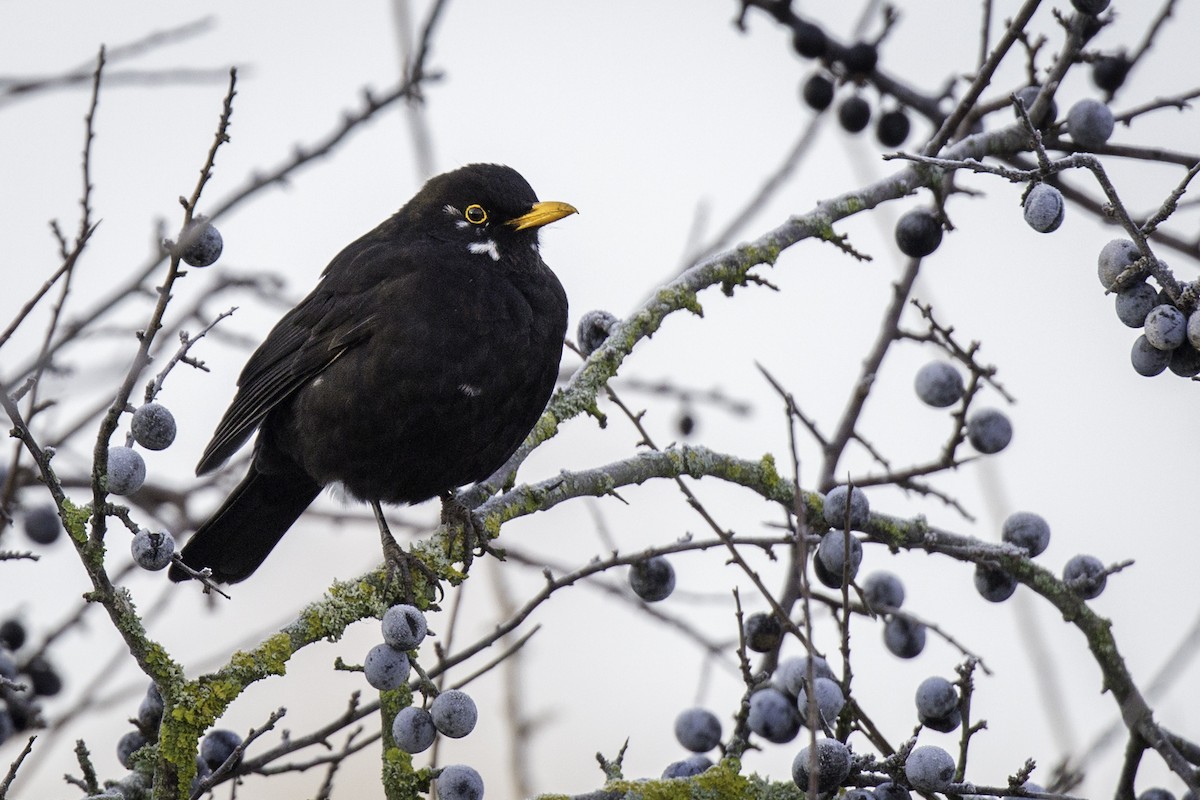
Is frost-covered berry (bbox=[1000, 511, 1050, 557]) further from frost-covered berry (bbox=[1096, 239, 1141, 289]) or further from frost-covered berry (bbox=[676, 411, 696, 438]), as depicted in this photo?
frost-covered berry (bbox=[676, 411, 696, 438])

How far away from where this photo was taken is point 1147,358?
3.18 m

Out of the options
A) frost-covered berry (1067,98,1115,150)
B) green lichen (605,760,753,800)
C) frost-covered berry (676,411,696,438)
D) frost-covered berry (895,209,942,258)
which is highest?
frost-covered berry (676,411,696,438)

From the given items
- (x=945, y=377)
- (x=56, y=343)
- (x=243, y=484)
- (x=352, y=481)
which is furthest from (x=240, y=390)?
(x=945, y=377)

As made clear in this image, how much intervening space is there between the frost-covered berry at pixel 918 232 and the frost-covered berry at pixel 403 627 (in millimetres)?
2205

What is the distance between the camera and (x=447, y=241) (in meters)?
5.29

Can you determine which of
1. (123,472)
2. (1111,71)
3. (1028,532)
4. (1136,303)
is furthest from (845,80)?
(123,472)

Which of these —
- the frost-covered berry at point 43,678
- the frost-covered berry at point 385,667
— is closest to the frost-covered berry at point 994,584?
the frost-covered berry at point 385,667

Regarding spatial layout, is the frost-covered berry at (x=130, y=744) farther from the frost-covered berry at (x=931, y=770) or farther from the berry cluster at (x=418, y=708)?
the frost-covered berry at (x=931, y=770)

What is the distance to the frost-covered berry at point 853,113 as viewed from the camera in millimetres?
5898

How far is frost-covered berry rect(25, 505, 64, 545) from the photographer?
540 centimetres

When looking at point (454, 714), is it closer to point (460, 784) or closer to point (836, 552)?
point (460, 784)

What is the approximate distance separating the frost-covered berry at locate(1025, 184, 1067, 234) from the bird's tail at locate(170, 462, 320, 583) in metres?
3.13

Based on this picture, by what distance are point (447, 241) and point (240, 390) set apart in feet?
3.49

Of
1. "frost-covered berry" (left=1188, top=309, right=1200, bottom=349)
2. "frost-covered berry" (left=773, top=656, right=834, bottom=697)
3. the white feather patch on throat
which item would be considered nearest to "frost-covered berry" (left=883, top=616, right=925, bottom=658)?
"frost-covered berry" (left=773, top=656, right=834, bottom=697)
